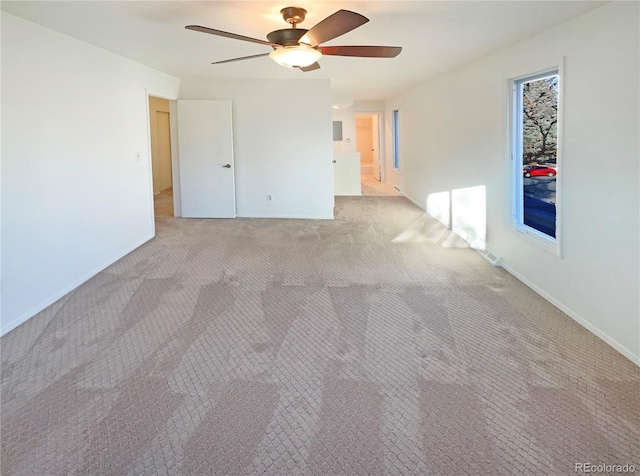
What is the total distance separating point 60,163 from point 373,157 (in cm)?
1139

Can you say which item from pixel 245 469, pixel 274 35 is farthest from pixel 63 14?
pixel 245 469

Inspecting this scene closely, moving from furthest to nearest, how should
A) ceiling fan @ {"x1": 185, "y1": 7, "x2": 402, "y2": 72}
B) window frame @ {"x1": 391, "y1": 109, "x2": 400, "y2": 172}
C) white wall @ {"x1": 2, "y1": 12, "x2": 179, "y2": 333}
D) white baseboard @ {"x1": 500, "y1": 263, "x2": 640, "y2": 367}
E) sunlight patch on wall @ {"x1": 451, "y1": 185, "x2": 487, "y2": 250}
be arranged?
1. window frame @ {"x1": 391, "y1": 109, "x2": 400, "y2": 172}
2. sunlight patch on wall @ {"x1": 451, "y1": 185, "x2": 487, "y2": 250}
3. white wall @ {"x1": 2, "y1": 12, "x2": 179, "y2": 333}
4. ceiling fan @ {"x1": 185, "y1": 7, "x2": 402, "y2": 72}
5. white baseboard @ {"x1": 500, "y1": 263, "x2": 640, "y2": 367}

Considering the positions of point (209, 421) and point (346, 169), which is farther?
point (346, 169)

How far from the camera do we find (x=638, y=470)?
1.79 metres

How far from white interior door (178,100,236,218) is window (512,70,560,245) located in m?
4.28

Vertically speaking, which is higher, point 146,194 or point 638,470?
point 146,194

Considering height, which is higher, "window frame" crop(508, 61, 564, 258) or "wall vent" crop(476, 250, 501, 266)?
"window frame" crop(508, 61, 564, 258)

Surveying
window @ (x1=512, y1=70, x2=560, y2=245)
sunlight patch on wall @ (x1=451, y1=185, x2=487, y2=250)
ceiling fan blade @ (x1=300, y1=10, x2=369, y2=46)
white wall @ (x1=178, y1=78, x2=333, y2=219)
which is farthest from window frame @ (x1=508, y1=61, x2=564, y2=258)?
white wall @ (x1=178, y1=78, x2=333, y2=219)

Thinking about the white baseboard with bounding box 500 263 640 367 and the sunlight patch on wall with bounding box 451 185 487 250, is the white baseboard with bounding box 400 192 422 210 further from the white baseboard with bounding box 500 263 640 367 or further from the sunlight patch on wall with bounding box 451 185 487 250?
the white baseboard with bounding box 500 263 640 367

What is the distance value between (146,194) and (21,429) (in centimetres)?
402

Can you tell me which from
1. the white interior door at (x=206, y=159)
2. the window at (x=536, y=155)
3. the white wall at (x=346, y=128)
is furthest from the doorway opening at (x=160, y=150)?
the window at (x=536, y=155)

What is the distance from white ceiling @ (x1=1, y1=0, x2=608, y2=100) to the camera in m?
3.02

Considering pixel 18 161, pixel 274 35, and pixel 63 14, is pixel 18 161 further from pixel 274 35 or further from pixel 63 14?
pixel 274 35

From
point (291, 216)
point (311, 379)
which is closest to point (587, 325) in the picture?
point (311, 379)
